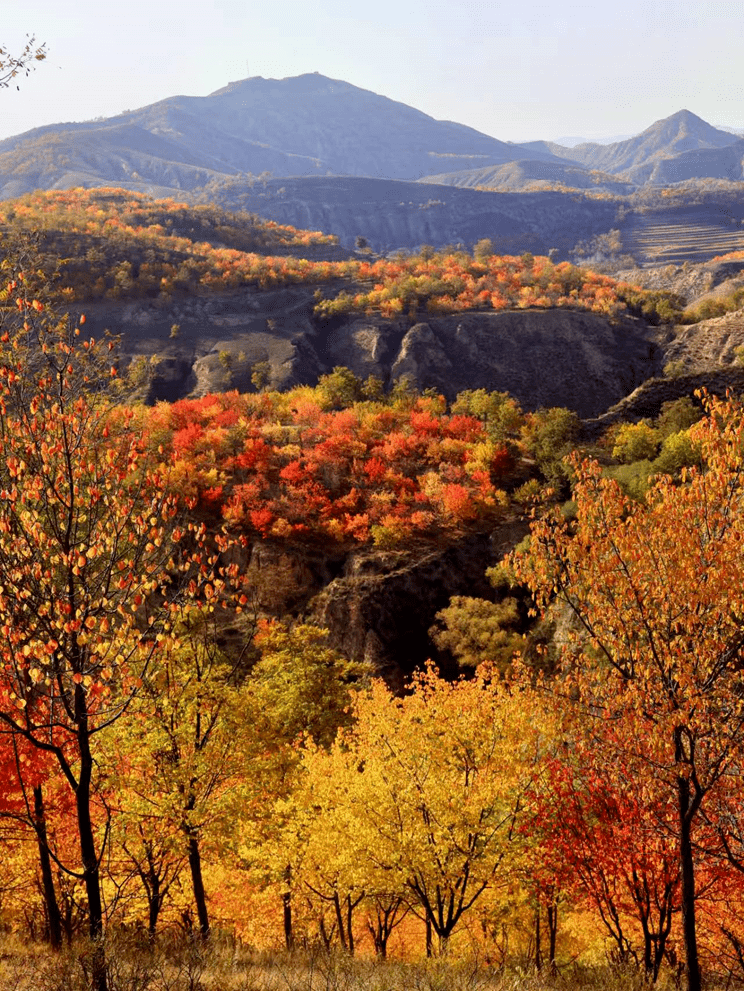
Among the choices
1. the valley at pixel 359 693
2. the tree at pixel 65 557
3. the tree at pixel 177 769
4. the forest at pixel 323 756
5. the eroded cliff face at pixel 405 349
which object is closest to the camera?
the tree at pixel 65 557

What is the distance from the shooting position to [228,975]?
1370cm

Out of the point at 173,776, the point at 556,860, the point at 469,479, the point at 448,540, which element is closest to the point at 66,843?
the point at 173,776

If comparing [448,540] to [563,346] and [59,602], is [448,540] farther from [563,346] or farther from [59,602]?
[563,346]

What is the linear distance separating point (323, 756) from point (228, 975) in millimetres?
12727

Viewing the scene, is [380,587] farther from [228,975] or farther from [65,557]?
[65,557]

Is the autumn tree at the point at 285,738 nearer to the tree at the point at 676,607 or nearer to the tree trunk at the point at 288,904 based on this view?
the tree trunk at the point at 288,904

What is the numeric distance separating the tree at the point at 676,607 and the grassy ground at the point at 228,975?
176 inches

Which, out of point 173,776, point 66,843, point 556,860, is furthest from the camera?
point 66,843

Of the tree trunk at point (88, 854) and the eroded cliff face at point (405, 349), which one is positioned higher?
the eroded cliff face at point (405, 349)

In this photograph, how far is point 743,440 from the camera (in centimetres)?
1670

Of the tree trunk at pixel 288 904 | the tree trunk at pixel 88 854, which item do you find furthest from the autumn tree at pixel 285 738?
the tree trunk at pixel 88 854

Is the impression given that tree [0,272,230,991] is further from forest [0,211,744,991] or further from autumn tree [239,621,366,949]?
autumn tree [239,621,366,949]

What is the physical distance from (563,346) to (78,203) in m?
130

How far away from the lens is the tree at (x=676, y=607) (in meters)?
13.3
